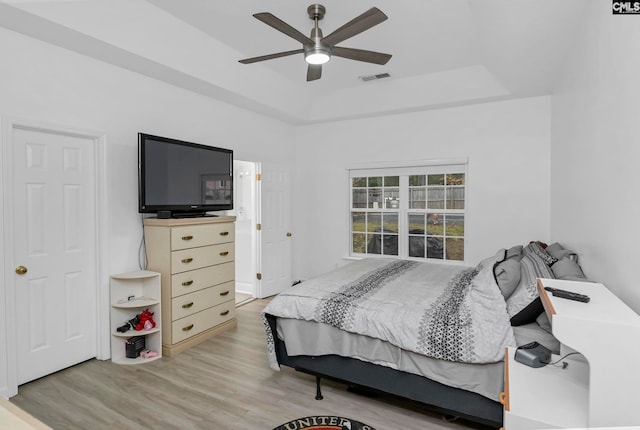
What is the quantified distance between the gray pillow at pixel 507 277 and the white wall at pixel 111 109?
314 centimetres

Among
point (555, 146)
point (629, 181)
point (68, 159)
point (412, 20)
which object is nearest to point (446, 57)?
point (412, 20)

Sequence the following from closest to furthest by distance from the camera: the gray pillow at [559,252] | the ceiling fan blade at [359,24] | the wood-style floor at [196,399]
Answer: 1. the ceiling fan blade at [359,24]
2. the wood-style floor at [196,399]
3. the gray pillow at [559,252]

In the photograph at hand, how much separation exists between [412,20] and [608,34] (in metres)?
1.64

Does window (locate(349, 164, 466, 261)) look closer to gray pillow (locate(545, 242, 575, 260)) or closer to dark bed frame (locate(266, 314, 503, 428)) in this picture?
gray pillow (locate(545, 242, 575, 260))

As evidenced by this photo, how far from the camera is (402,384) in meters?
2.27

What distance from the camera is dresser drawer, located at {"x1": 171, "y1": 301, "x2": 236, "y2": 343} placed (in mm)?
3344

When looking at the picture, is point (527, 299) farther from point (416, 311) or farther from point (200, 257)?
point (200, 257)

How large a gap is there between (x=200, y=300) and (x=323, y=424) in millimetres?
1883

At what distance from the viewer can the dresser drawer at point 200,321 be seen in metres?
3.34

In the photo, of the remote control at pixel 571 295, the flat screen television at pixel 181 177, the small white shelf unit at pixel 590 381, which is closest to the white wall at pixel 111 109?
the flat screen television at pixel 181 177

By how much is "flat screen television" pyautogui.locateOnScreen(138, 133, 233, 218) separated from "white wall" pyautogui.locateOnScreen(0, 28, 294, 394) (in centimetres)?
27

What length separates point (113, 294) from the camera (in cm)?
322

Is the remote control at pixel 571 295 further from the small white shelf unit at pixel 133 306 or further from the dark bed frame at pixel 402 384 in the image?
the small white shelf unit at pixel 133 306
